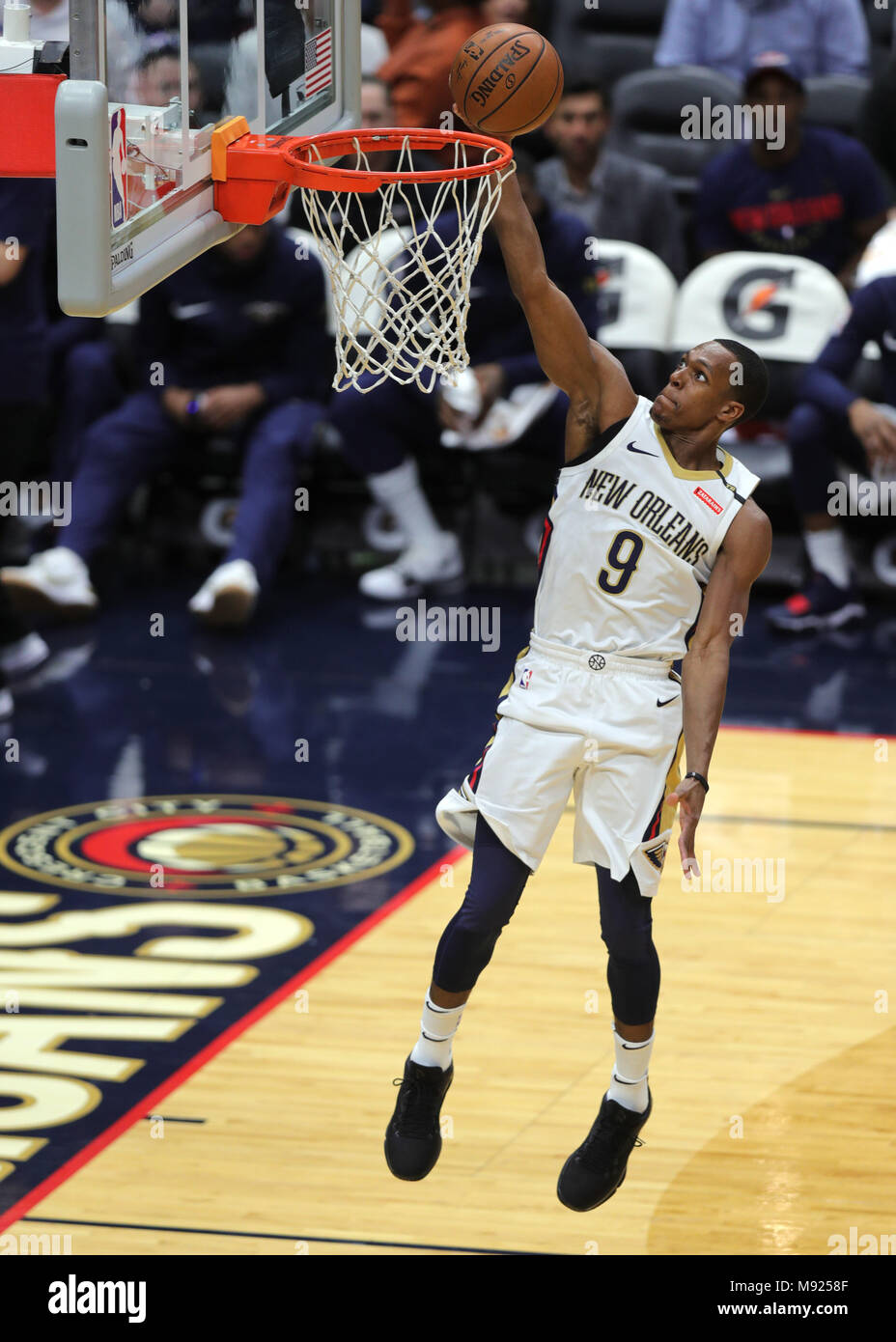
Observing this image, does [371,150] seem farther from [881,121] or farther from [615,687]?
[881,121]

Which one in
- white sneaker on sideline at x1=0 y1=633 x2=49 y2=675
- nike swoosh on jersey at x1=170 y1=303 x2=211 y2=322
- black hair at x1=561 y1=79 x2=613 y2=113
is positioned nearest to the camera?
white sneaker on sideline at x1=0 y1=633 x2=49 y2=675

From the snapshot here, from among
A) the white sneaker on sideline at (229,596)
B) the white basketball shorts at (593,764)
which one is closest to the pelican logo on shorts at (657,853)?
the white basketball shorts at (593,764)

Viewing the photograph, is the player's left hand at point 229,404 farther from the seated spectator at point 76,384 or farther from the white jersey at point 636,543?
the white jersey at point 636,543

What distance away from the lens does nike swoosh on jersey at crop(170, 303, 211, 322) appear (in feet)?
33.6

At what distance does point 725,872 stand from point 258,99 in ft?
10.4

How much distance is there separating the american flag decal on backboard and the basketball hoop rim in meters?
0.35

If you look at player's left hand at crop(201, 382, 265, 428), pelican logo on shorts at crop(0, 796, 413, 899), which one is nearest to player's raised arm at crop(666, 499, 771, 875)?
pelican logo on shorts at crop(0, 796, 413, 899)

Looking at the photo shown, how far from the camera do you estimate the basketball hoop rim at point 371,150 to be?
185 inches

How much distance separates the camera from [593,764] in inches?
190

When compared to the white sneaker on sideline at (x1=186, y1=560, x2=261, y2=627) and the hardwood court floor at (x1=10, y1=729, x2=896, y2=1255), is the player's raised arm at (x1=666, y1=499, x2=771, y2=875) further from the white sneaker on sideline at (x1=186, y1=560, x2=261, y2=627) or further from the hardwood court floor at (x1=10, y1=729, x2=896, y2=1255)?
the white sneaker on sideline at (x1=186, y1=560, x2=261, y2=627)

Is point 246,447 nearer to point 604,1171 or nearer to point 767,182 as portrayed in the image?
point 767,182

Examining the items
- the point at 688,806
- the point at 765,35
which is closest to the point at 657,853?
the point at 688,806

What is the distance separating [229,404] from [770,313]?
2696 mm

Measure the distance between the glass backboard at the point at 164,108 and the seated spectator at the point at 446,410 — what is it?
4284 millimetres
